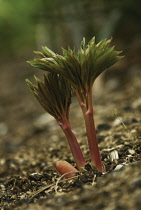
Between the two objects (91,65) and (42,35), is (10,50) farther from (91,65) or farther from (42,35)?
Answer: (91,65)

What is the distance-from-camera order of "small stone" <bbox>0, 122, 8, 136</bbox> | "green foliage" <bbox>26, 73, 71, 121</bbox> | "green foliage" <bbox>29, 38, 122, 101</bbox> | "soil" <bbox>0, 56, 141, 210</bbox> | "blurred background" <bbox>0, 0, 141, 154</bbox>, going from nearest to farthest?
"soil" <bbox>0, 56, 141, 210</bbox> → "green foliage" <bbox>29, 38, 122, 101</bbox> → "green foliage" <bbox>26, 73, 71, 121</bbox> → "small stone" <bbox>0, 122, 8, 136</bbox> → "blurred background" <bbox>0, 0, 141, 154</bbox>

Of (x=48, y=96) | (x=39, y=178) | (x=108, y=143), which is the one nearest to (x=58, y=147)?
(x=108, y=143)

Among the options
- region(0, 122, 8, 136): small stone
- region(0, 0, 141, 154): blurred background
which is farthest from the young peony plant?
region(0, 122, 8, 136): small stone

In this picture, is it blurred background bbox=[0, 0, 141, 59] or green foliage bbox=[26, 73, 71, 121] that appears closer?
green foliage bbox=[26, 73, 71, 121]

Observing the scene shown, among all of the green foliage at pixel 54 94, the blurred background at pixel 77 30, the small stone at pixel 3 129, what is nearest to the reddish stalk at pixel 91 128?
the green foliage at pixel 54 94

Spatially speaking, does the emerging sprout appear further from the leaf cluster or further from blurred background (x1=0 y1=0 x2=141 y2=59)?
blurred background (x1=0 y1=0 x2=141 y2=59)

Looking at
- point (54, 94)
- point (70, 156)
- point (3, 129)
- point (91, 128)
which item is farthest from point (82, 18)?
point (91, 128)
